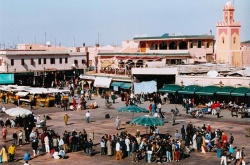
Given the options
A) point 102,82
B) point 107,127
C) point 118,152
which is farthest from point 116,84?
point 118,152

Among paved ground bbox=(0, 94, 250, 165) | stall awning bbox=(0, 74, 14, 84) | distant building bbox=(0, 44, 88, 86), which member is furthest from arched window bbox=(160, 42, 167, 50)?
stall awning bbox=(0, 74, 14, 84)

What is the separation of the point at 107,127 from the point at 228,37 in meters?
37.2

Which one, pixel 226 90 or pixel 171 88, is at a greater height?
pixel 171 88

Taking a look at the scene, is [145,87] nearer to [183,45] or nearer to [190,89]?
[190,89]

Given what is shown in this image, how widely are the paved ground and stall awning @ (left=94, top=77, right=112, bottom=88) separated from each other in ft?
20.6

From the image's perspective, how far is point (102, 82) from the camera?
59.4 m

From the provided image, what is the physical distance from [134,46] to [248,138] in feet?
156

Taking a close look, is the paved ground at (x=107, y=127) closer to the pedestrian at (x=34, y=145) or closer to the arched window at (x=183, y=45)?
the pedestrian at (x=34, y=145)

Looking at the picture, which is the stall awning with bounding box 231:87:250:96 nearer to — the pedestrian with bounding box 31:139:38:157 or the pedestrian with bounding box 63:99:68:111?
the pedestrian with bounding box 63:99:68:111

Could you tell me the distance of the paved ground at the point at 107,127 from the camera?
26453mm

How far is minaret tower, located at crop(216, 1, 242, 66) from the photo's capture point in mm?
68250

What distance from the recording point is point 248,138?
32.0 m

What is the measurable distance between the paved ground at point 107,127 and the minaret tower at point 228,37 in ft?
75.7

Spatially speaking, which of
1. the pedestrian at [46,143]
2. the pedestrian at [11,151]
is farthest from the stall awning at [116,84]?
the pedestrian at [11,151]
